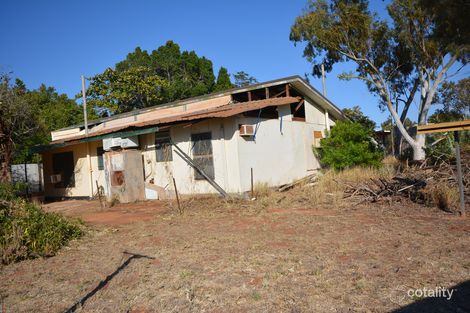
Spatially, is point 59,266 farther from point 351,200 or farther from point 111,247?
point 351,200

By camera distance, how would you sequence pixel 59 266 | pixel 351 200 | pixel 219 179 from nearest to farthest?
pixel 59 266 < pixel 351 200 < pixel 219 179

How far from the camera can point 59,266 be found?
5480 mm

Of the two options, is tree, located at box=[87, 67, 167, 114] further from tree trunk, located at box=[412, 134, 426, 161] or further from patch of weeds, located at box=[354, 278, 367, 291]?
patch of weeds, located at box=[354, 278, 367, 291]

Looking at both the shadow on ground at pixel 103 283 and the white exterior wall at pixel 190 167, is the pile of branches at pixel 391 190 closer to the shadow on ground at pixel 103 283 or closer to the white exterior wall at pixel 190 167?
the white exterior wall at pixel 190 167

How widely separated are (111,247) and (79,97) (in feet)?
92.1

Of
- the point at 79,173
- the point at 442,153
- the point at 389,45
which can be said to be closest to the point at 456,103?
the point at 389,45

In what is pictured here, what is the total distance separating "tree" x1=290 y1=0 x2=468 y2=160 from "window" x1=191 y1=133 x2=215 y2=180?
9827 mm

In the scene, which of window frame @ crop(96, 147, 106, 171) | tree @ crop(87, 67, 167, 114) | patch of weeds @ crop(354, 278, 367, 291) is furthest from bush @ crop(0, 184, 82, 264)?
tree @ crop(87, 67, 167, 114)

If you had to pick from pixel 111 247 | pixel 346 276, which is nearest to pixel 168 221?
pixel 111 247

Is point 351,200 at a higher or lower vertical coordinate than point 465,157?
lower

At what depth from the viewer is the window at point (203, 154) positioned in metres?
11.9

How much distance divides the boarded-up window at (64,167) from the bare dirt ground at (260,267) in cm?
1023

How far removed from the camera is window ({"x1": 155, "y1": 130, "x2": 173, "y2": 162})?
12.8 meters

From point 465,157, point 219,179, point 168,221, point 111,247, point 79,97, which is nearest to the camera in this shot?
point 111,247
